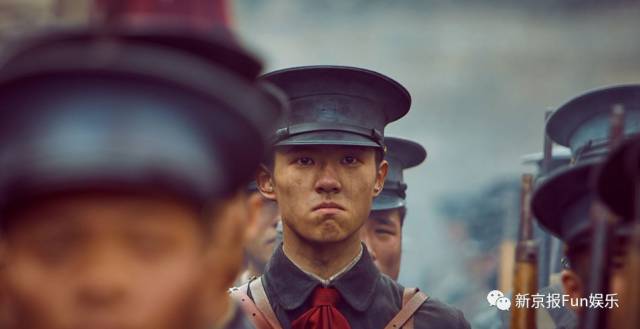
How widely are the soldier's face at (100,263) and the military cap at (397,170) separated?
18.9 ft

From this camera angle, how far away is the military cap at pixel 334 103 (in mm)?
6551

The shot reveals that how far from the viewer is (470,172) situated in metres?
19.8

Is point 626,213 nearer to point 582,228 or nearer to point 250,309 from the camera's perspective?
point 582,228

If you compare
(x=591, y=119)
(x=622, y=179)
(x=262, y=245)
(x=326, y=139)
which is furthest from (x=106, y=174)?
(x=262, y=245)

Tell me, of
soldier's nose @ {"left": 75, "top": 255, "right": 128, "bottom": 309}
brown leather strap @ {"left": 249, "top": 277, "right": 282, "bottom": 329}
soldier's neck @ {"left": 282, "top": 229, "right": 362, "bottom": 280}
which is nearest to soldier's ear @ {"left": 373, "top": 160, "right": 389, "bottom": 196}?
soldier's neck @ {"left": 282, "top": 229, "right": 362, "bottom": 280}

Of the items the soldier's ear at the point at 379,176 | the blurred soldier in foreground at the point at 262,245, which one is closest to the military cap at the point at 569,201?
the soldier's ear at the point at 379,176

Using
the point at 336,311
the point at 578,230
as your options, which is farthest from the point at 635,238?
the point at 336,311

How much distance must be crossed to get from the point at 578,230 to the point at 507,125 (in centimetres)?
1656

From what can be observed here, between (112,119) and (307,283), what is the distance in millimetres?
3463

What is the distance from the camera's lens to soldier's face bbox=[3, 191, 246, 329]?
3.15m

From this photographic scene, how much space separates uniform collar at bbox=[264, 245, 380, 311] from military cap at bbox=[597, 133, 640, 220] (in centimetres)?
259

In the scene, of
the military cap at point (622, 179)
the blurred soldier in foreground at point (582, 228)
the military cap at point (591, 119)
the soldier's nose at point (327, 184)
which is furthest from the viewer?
the military cap at point (591, 119)

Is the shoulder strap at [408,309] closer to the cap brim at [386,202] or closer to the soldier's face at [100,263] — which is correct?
the cap brim at [386,202]

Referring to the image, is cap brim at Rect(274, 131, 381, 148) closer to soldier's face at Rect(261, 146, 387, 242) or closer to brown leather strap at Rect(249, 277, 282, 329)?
soldier's face at Rect(261, 146, 387, 242)
